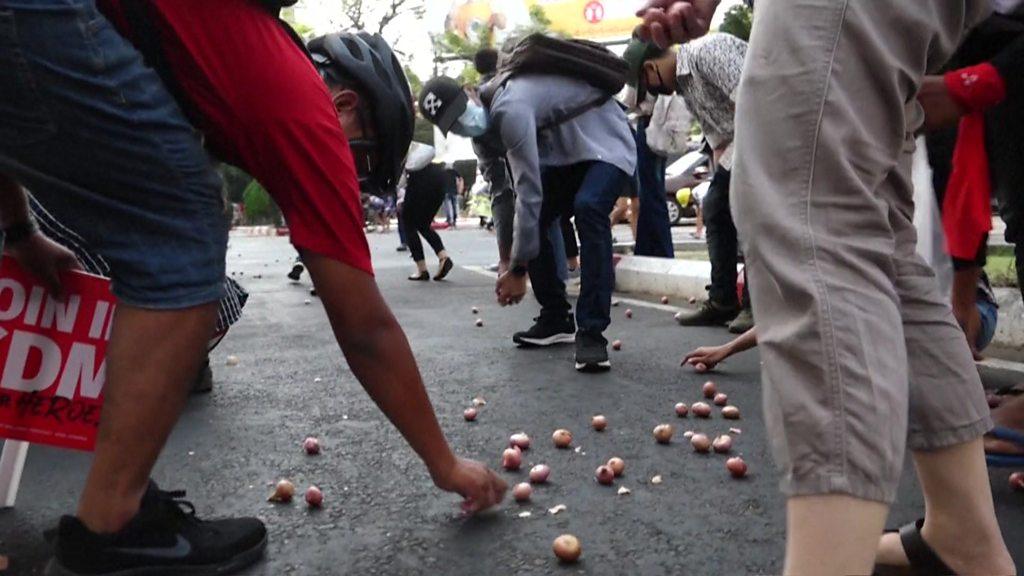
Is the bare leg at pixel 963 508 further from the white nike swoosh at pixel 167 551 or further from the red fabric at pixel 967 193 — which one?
the white nike swoosh at pixel 167 551

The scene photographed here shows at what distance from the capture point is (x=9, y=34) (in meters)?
1.83

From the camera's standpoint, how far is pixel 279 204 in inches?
88.0

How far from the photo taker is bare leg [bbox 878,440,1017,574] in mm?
1744

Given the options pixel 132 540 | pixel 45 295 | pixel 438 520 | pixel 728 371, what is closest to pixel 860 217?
pixel 438 520

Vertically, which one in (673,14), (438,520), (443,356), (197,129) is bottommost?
(443,356)

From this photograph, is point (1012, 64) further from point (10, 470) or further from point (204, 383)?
point (204, 383)

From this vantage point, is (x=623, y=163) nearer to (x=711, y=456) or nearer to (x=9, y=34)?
(x=711, y=456)

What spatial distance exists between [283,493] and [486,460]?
0.68 meters

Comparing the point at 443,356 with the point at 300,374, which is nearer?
the point at 300,374

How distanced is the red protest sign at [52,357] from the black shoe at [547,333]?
3.43 metres

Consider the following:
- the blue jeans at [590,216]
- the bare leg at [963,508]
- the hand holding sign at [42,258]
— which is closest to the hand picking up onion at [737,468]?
the bare leg at [963,508]

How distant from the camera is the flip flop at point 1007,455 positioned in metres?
2.57

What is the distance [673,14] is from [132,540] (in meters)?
1.56

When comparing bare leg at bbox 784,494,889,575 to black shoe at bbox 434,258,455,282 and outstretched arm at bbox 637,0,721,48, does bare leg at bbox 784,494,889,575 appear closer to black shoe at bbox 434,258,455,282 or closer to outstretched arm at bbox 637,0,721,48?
outstretched arm at bbox 637,0,721,48
